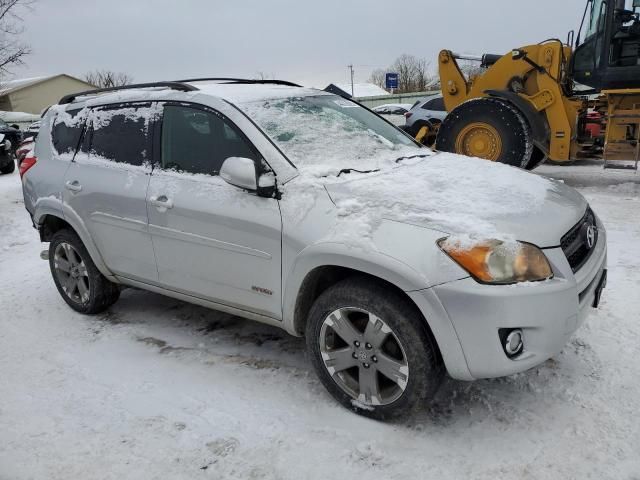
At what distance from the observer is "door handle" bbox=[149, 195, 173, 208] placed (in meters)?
3.39

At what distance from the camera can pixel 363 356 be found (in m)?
2.73

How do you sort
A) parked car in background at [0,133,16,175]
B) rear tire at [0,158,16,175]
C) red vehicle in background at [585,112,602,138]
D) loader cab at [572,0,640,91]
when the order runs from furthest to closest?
rear tire at [0,158,16,175] < parked car in background at [0,133,16,175] < red vehicle in background at [585,112,602,138] < loader cab at [572,0,640,91]

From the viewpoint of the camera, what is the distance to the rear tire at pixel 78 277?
4.22m

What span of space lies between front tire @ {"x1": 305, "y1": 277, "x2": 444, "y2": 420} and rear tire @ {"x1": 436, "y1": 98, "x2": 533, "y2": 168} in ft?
21.4

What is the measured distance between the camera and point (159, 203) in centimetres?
344

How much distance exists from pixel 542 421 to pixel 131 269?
2845mm

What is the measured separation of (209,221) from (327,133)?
37.7 inches

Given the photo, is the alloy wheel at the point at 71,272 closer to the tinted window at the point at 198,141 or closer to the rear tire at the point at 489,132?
the tinted window at the point at 198,141

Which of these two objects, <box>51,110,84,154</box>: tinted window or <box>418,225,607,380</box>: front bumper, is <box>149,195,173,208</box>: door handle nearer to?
<box>51,110,84,154</box>: tinted window

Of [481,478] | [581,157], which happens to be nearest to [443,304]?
[481,478]

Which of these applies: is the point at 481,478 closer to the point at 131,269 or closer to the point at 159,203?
the point at 159,203

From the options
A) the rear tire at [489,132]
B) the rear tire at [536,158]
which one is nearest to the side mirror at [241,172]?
the rear tire at [489,132]

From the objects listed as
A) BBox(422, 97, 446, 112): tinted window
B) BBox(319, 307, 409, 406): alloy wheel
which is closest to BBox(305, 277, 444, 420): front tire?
BBox(319, 307, 409, 406): alloy wheel

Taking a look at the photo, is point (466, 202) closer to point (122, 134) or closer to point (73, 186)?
point (122, 134)
